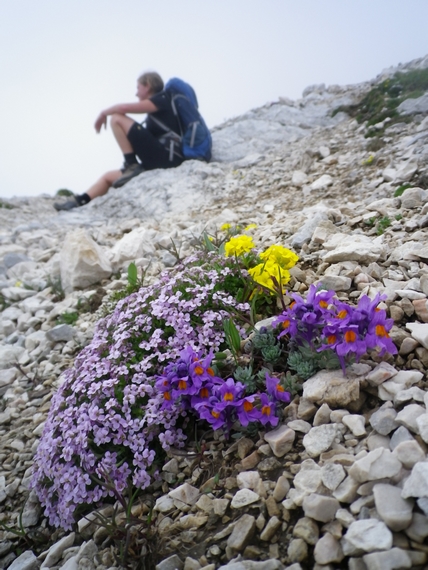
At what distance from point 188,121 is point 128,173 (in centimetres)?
184

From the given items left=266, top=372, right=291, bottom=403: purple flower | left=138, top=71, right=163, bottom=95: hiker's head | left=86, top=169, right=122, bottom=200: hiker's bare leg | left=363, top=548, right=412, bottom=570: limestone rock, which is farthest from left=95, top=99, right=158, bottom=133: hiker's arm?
left=363, top=548, right=412, bottom=570: limestone rock

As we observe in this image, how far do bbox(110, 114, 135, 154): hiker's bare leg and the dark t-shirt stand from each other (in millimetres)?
443

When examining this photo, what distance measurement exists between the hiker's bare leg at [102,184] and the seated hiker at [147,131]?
140 millimetres

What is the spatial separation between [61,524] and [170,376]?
1.01m

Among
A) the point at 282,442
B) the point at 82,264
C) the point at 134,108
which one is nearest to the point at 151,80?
the point at 134,108

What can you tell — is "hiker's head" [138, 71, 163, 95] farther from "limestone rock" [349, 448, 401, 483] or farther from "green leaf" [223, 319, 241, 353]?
"limestone rock" [349, 448, 401, 483]

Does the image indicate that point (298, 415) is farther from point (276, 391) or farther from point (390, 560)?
point (390, 560)

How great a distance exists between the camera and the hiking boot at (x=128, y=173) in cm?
1035

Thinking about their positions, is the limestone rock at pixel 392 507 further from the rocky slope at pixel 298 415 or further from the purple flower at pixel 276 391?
the purple flower at pixel 276 391

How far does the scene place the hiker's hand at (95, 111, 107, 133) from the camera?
1038cm

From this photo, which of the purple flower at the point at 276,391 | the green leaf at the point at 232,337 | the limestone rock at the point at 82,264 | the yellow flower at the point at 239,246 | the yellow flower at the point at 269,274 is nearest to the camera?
the purple flower at the point at 276,391

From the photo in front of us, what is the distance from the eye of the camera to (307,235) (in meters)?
Answer: 3.83

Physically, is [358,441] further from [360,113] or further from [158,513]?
[360,113]

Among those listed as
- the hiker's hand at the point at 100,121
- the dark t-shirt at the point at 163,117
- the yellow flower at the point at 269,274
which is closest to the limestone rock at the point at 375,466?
the yellow flower at the point at 269,274
